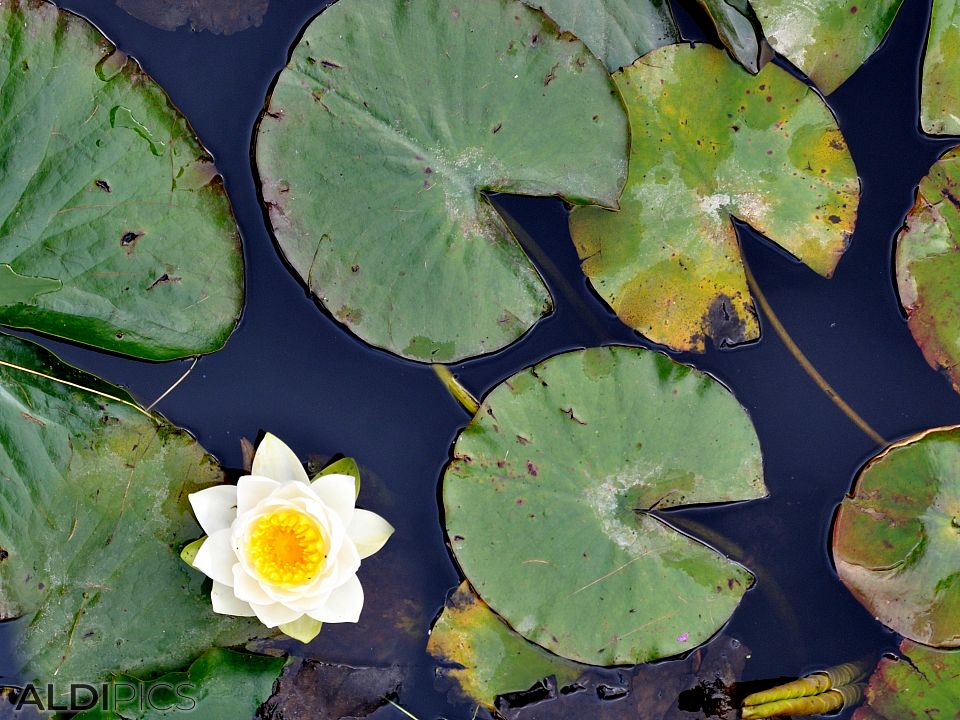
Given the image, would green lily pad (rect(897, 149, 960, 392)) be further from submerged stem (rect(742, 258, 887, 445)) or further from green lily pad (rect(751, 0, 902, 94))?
green lily pad (rect(751, 0, 902, 94))

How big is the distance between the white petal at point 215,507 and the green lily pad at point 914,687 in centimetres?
235

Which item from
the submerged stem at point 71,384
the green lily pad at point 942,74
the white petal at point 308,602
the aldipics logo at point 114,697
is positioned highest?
the green lily pad at point 942,74

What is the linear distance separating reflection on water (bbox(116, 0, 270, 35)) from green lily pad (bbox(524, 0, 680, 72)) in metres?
1.01

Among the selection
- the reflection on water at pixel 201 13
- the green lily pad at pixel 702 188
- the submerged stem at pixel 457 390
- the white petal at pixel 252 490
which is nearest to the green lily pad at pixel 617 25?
the green lily pad at pixel 702 188

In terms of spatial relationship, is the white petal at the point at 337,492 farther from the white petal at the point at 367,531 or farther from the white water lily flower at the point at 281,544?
the white petal at the point at 367,531

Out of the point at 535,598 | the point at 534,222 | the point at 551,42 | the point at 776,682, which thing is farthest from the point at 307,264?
the point at 776,682

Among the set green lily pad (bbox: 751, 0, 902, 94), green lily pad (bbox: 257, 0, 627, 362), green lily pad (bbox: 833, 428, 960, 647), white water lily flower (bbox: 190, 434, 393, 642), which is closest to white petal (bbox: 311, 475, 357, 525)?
white water lily flower (bbox: 190, 434, 393, 642)

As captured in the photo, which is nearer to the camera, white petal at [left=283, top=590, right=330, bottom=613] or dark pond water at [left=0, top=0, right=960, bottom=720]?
white petal at [left=283, top=590, right=330, bottom=613]

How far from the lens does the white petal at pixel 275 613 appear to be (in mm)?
2223

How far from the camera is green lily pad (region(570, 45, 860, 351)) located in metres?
2.59

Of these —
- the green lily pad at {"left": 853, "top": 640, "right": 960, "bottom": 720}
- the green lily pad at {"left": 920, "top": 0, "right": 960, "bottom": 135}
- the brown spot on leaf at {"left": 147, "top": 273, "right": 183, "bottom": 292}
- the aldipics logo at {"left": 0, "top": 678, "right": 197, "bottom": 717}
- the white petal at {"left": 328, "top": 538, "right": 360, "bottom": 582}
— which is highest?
the green lily pad at {"left": 920, "top": 0, "right": 960, "bottom": 135}

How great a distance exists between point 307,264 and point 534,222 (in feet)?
2.84

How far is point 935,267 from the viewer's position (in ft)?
8.66

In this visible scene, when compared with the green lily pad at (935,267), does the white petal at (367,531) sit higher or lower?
lower
